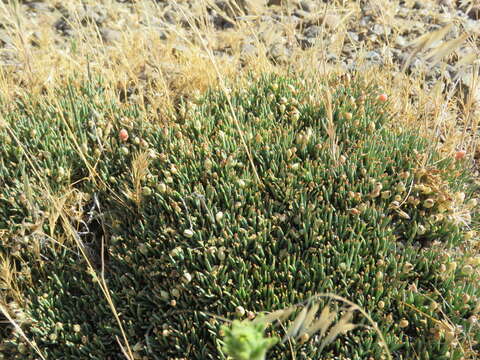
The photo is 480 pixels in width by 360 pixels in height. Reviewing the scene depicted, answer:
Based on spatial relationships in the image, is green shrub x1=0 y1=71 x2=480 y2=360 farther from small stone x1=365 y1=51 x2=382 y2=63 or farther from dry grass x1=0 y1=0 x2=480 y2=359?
small stone x1=365 y1=51 x2=382 y2=63

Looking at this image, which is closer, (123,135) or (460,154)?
(460,154)

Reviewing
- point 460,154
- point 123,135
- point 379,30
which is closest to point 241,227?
point 123,135

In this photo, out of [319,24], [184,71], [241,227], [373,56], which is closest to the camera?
[241,227]

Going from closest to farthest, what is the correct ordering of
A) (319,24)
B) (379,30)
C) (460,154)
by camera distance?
(460,154) < (379,30) < (319,24)

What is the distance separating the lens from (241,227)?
2785 millimetres

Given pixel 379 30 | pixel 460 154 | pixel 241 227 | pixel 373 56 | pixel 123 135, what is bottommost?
pixel 241 227

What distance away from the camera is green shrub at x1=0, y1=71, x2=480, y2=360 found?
8.29 feet

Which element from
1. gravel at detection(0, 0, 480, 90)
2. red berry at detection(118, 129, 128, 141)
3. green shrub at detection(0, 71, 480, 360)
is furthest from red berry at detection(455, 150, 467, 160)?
red berry at detection(118, 129, 128, 141)

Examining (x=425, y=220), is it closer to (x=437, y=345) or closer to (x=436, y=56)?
(x=437, y=345)

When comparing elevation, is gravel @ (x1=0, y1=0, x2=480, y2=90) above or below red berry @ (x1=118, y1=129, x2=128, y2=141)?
above

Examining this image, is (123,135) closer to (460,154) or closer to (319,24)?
(460,154)

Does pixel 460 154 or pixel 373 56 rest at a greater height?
pixel 373 56

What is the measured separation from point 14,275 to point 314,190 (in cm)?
190

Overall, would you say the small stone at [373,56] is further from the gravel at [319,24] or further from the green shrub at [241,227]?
the green shrub at [241,227]
